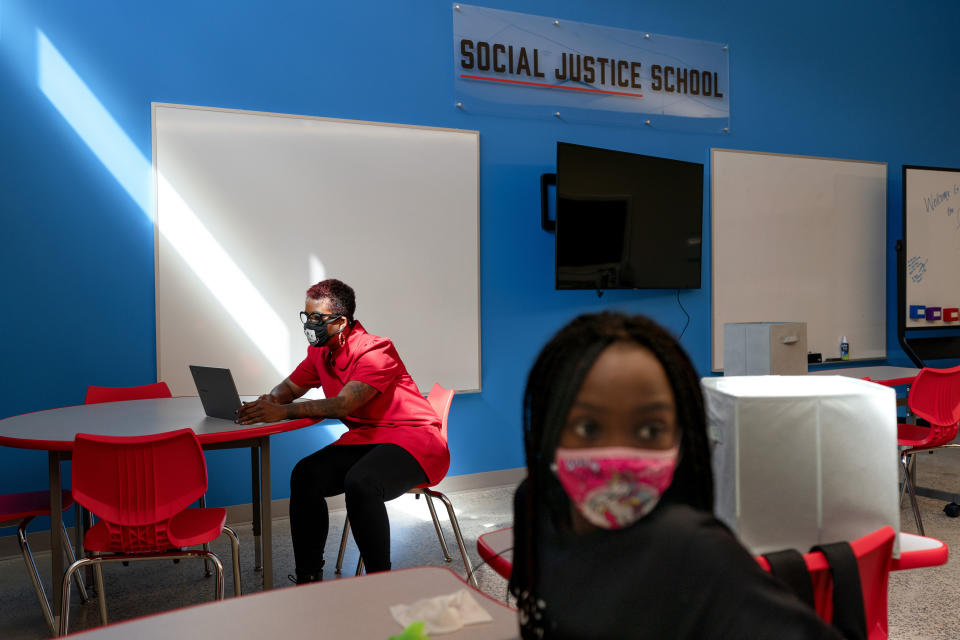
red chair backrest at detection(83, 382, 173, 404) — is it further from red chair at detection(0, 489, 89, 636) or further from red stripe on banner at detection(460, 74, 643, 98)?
red stripe on banner at detection(460, 74, 643, 98)

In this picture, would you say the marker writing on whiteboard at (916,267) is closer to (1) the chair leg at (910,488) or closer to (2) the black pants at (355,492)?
(1) the chair leg at (910,488)

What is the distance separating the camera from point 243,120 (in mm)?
3588

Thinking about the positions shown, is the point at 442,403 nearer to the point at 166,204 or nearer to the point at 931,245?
the point at 166,204

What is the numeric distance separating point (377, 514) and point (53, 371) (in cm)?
196

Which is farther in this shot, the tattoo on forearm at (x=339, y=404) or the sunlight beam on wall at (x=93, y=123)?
the sunlight beam on wall at (x=93, y=123)

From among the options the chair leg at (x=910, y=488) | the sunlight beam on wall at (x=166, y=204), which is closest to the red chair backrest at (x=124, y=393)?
the sunlight beam on wall at (x=166, y=204)

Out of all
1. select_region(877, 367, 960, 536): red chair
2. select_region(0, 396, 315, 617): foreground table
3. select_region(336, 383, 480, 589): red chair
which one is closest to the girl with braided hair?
select_region(0, 396, 315, 617): foreground table

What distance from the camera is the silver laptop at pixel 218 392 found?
2355 mm

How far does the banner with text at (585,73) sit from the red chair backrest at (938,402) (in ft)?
7.53

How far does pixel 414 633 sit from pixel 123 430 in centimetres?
171

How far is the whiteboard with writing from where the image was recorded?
16.9 feet

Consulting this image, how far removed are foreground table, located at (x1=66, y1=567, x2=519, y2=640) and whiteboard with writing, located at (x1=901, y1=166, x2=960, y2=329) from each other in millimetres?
5274

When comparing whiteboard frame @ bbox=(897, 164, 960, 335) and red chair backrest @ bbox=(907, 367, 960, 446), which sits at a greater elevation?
whiteboard frame @ bbox=(897, 164, 960, 335)

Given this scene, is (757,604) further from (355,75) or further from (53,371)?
(355,75)
